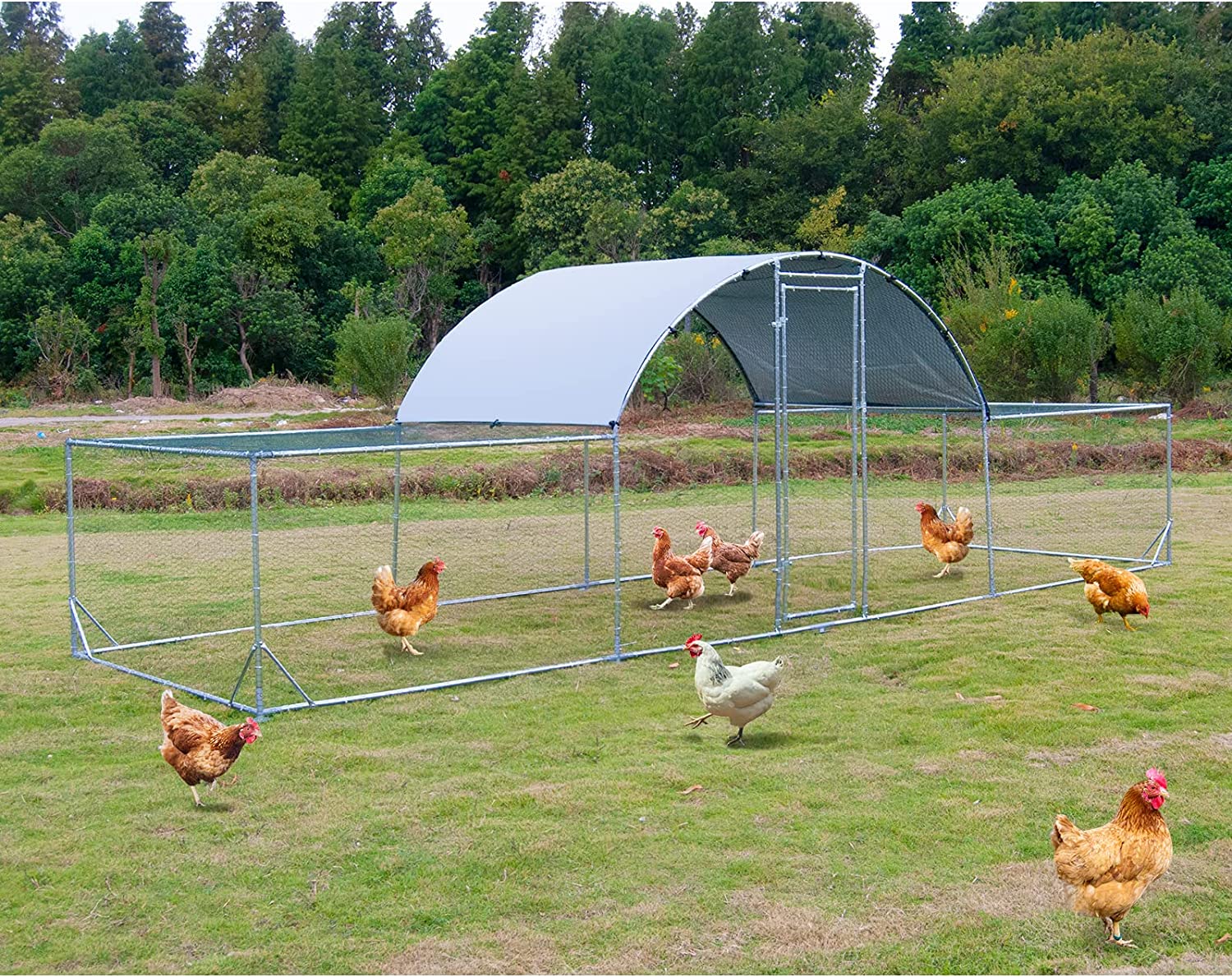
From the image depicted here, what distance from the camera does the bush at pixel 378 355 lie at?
→ 25.6 m

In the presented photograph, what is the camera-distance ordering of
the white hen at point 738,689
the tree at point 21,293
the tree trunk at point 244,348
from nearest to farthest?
the white hen at point 738,689, the tree at point 21,293, the tree trunk at point 244,348

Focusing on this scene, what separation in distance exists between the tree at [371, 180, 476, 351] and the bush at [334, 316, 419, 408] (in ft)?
43.3

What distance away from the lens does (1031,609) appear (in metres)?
10.9

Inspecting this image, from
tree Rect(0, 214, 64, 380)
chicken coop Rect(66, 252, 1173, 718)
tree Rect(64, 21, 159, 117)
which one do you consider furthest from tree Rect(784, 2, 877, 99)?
chicken coop Rect(66, 252, 1173, 718)

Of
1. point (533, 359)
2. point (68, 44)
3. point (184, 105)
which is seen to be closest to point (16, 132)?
point (184, 105)

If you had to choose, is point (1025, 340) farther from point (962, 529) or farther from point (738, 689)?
point (738, 689)

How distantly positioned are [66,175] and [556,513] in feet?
103

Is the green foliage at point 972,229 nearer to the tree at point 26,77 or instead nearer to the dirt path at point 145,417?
the dirt path at point 145,417

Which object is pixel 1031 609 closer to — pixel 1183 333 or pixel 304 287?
pixel 1183 333

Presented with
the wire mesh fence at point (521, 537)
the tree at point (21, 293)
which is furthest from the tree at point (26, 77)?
the wire mesh fence at point (521, 537)

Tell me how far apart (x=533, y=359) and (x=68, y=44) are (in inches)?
2136

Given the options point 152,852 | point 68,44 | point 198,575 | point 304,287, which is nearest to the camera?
point 152,852

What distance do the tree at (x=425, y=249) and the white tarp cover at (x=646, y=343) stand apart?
2791cm

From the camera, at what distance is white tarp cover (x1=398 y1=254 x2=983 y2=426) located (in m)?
9.71
